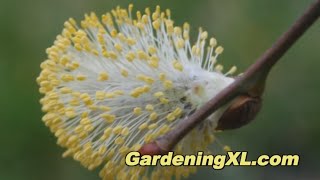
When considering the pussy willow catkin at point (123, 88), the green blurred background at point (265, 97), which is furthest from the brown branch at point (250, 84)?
the green blurred background at point (265, 97)

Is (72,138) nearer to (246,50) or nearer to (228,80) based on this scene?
(228,80)

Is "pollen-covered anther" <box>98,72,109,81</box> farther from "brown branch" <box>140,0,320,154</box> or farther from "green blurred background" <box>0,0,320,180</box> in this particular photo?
"green blurred background" <box>0,0,320,180</box>

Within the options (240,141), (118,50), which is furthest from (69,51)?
(240,141)

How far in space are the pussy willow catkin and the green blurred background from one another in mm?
884

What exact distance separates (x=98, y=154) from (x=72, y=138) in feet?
0.14

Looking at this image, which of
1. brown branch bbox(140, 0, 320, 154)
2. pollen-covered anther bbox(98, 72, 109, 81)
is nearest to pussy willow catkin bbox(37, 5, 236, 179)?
pollen-covered anther bbox(98, 72, 109, 81)

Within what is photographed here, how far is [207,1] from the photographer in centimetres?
222

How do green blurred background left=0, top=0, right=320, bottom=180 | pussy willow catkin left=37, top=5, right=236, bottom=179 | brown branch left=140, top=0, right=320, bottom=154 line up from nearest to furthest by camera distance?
brown branch left=140, top=0, right=320, bottom=154
pussy willow catkin left=37, top=5, right=236, bottom=179
green blurred background left=0, top=0, right=320, bottom=180

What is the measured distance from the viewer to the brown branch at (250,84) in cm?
77

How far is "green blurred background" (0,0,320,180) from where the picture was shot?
1.99 m

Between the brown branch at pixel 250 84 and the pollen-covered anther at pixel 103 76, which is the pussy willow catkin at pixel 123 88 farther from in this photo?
the brown branch at pixel 250 84

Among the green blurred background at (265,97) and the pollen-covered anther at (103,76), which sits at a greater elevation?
the green blurred background at (265,97)

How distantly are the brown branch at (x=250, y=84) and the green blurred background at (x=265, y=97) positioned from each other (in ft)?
3.45

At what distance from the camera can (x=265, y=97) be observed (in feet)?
6.57
